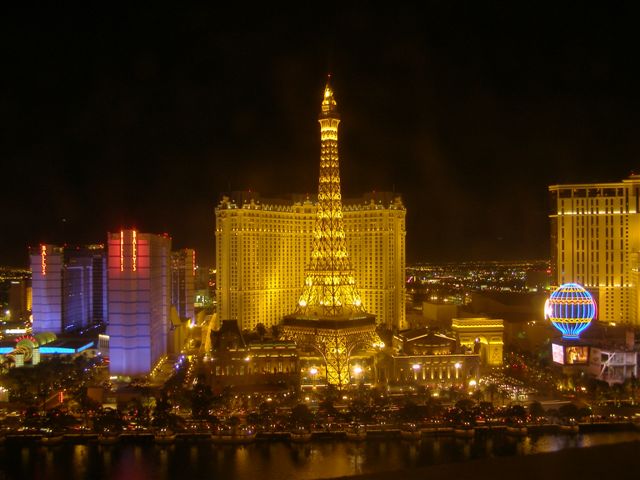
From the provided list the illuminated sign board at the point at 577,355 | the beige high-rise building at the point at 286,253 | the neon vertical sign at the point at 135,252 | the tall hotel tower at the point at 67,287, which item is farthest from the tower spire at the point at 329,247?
the tall hotel tower at the point at 67,287

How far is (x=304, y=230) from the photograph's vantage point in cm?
2661

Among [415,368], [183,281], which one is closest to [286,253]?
[183,281]

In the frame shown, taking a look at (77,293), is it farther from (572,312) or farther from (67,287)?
(572,312)

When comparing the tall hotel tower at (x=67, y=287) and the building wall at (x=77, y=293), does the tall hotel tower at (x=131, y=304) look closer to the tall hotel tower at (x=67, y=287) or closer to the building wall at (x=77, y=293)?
the tall hotel tower at (x=67, y=287)

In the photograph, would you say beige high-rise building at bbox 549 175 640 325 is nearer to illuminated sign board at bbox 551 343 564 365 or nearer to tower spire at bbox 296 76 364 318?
illuminated sign board at bbox 551 343 564 365

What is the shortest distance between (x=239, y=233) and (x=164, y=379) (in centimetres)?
726

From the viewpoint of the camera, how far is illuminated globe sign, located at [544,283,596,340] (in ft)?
67.8

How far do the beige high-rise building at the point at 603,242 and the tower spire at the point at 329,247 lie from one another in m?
7.99

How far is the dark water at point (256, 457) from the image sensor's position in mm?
12703

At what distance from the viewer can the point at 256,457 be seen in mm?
13773

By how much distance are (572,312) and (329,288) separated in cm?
776

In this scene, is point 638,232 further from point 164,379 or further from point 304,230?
point 164,379

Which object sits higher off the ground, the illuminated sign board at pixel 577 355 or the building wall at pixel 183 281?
the building wall at pixel 183 281

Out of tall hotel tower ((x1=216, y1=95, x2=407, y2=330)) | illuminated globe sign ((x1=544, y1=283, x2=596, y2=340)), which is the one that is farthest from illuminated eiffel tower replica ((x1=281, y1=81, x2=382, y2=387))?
illuminated globe sign ((x1=544, y1=283, x2=596, y2=340))
